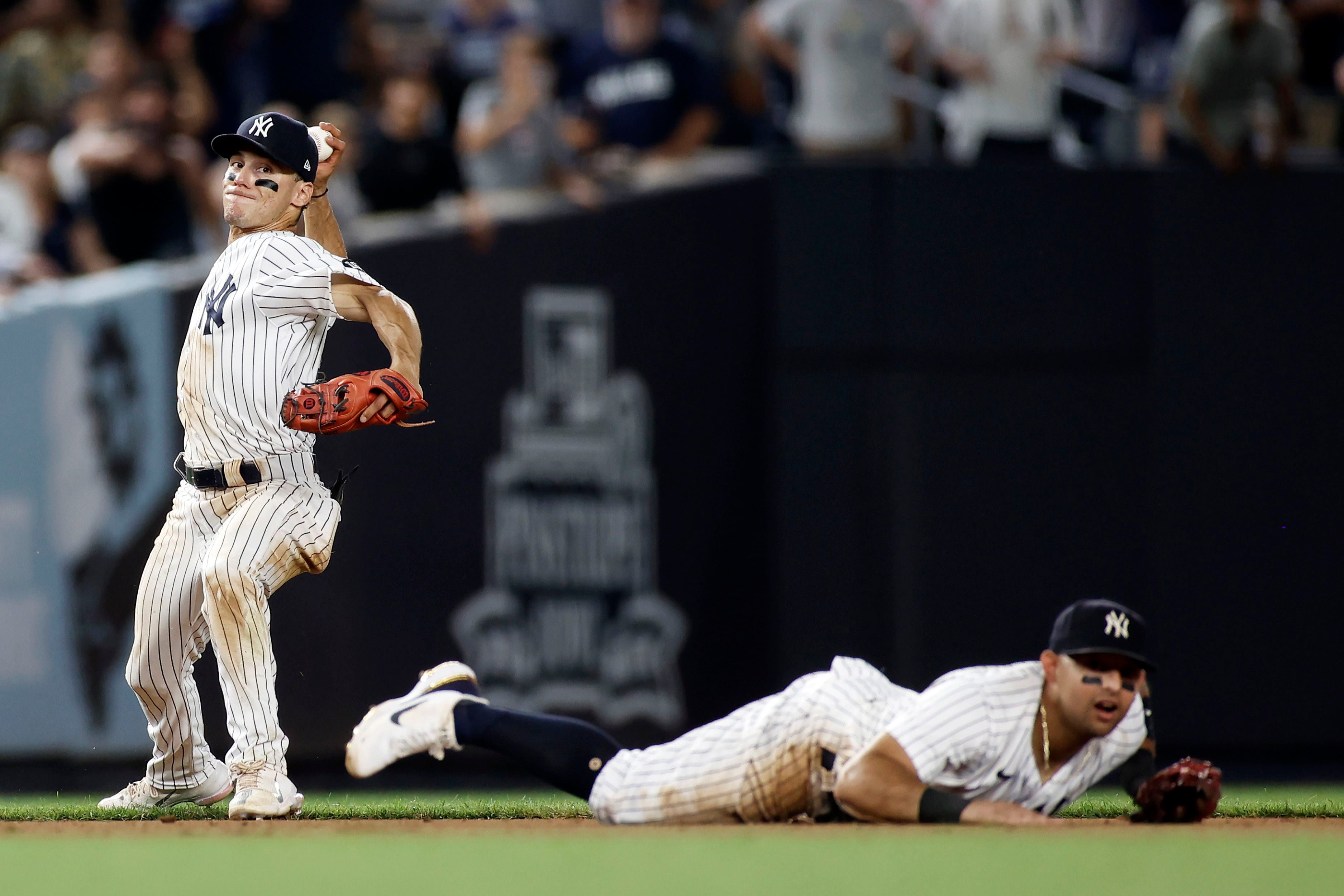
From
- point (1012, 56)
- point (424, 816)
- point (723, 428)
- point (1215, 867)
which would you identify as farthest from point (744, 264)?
point (1215, 867)

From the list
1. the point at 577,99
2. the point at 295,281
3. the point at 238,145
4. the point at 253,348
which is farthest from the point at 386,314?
the point at 577,99

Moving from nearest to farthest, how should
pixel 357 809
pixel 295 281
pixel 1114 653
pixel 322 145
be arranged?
pixel 1114 653
pixel 295 281
pixel 322 145
pixel 357 809

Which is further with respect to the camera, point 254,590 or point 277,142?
point 277,142

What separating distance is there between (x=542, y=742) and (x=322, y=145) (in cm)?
169

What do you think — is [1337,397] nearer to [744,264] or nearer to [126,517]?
[744,264]

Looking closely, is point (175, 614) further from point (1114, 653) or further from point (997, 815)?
point (1114, 653)

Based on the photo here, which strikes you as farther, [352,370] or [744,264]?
[744,264]

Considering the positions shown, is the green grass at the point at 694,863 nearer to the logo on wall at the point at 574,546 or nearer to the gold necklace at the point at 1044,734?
the gold necklace at the point at 1044,734

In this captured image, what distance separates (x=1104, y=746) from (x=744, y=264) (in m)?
4.32

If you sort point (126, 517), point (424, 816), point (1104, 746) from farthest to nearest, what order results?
point (126, 517), point (424, 816), point (1104, 746)

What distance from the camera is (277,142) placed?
487 cm

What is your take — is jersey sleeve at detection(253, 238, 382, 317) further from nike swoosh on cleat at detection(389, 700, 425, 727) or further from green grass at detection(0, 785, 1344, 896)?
green grass at detection(0, 785, 1344, 896)

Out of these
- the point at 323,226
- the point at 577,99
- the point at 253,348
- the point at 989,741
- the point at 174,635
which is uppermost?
the point at 577,99

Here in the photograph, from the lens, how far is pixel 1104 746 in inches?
187
